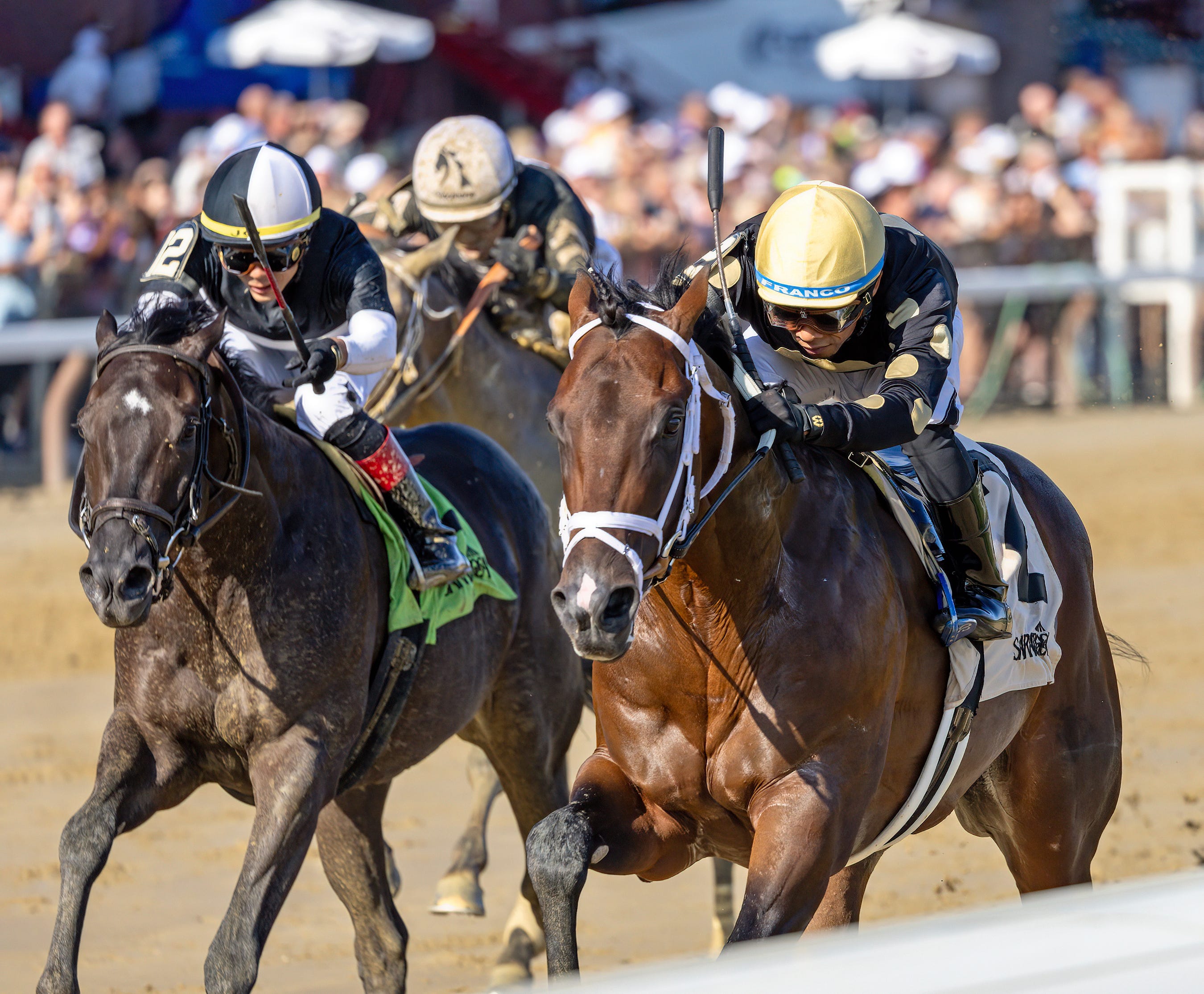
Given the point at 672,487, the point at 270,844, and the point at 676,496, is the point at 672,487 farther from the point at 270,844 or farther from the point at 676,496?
the point at 270,844

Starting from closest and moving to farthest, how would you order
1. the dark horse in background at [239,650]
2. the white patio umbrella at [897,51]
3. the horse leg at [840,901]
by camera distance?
the dark horse in background at [239,650] < the horse leg at [840,901] < the white patio umbrella at [897,51]

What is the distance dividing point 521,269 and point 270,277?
235 cm

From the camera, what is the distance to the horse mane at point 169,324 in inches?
169

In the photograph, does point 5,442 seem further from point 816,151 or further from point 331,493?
point 816,151

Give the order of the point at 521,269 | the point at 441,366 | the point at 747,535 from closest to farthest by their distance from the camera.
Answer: the point at 747,535 → the point at 441,366 → the point at 521,269

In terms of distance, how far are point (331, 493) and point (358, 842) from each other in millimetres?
1138

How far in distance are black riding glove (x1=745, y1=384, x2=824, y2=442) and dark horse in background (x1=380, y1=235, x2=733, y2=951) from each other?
3.01 m

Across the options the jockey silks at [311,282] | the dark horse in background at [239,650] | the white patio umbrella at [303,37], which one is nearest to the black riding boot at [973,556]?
the dark horse in background at [239,650]

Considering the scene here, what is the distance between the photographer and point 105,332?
439cm

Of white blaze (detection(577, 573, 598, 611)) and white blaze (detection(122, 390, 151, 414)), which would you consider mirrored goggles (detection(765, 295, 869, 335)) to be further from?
white blaze (detection(122, 390, 151, 414))

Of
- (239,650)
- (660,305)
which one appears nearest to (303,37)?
(239,650)

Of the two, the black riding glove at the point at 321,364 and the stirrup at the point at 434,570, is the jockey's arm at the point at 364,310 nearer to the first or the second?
the black riding glove at the point at 321,364

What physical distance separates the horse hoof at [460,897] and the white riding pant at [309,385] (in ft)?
6.47

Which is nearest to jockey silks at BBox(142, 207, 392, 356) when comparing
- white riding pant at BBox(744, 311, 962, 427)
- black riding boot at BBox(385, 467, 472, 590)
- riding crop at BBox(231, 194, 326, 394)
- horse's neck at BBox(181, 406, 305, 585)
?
riding crop at BBox(231, 194, 326, 394)
